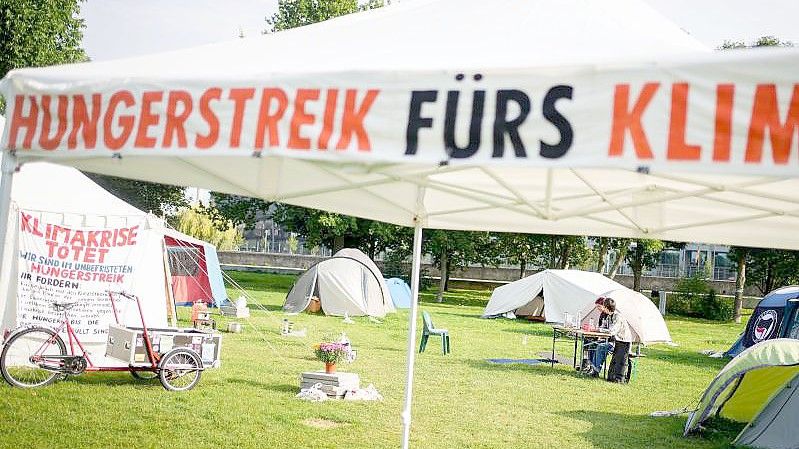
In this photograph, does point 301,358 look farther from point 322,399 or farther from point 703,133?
point 703,133

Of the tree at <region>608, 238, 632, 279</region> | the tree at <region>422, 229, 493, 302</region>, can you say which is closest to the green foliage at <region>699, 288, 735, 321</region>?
the tree at <region>608, 238, 632, 279</region>

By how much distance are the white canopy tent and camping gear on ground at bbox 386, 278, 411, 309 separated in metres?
23.2

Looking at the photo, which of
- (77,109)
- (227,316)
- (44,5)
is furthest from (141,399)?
(44,5)

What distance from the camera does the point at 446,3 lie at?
4.60 meters

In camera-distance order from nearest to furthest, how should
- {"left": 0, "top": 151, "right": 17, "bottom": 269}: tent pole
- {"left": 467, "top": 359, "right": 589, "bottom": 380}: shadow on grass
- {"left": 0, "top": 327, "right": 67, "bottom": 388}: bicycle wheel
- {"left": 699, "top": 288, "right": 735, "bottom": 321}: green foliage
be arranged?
{"left": 0, "top": 151, "right": 17, "bottom": 269}: tent pole < {"left": 0, "top": 327, "right": 67, "bottom": 388}: bicycle wheel < {"left": 467, "top": 359, "right": 589, "bottom": 380}: shadow on grass < {"left": 699, "top": 288, "right": 735, "bottom": 321}: green foliage

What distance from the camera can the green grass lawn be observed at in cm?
726

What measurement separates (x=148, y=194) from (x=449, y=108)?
41562mm

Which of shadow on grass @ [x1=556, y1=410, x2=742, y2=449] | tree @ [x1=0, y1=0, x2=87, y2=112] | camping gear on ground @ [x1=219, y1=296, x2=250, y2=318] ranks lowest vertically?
shadow on grass @ [x1=556, y1=410, x2=742, y2=449]

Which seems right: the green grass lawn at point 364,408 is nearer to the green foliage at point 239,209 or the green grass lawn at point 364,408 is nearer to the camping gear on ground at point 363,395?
the camping gear on ground at point 363,395

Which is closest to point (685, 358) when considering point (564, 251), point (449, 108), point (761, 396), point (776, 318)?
point (776, 318)

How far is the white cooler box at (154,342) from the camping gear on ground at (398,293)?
Result: 18.4 meters

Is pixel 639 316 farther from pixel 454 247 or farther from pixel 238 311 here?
pixel 454 247

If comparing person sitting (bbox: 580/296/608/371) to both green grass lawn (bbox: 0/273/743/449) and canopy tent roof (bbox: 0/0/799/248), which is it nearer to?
green grass lawn (bbox: 0/273/743/449)

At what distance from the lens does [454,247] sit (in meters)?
35.5
